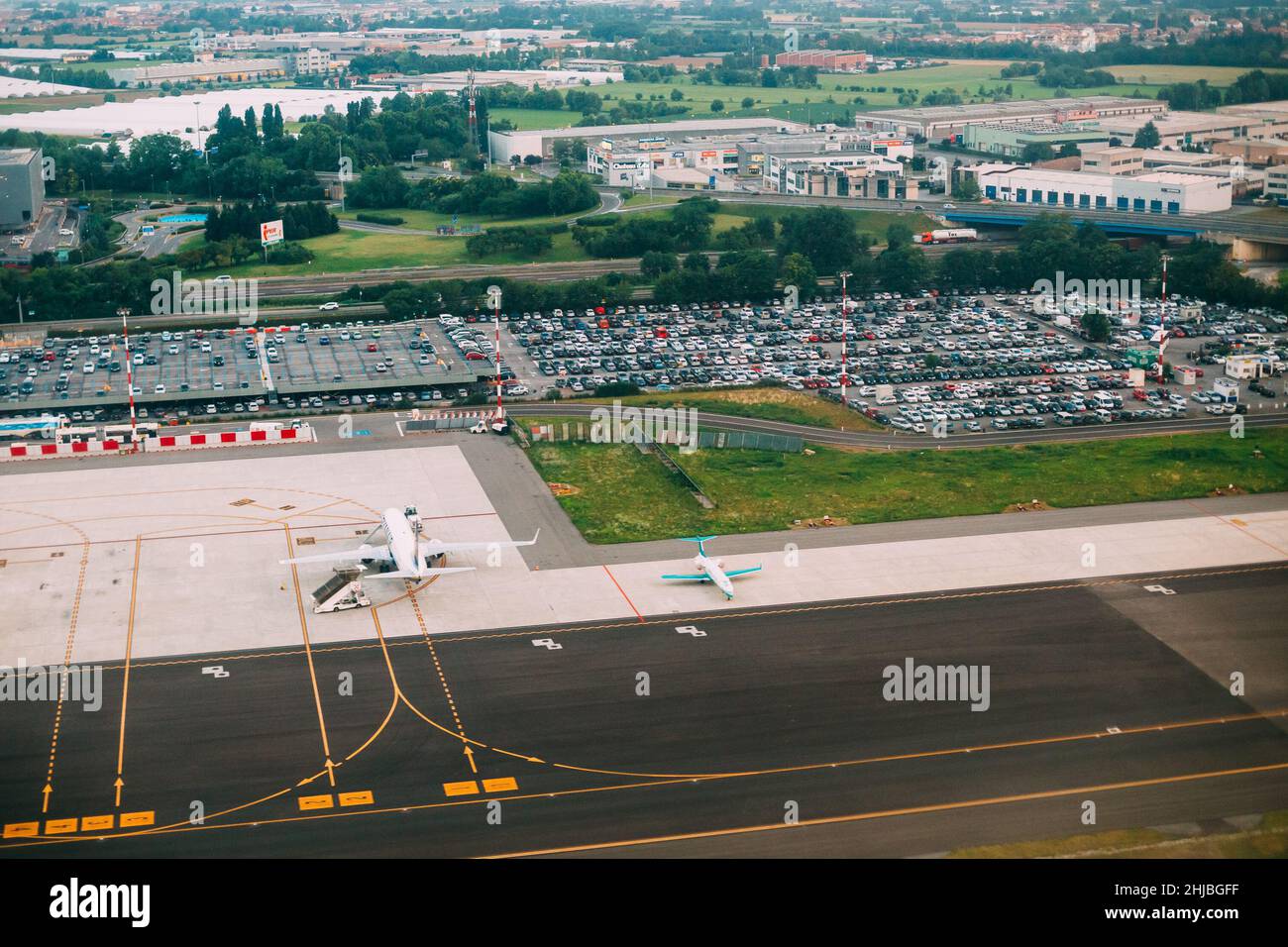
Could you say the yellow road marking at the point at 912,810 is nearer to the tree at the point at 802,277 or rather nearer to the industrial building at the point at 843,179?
the tree at the point at 802,277

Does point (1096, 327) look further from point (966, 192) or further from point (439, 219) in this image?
point (439, 219)

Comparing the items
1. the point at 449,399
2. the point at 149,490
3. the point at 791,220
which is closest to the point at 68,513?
the point at 149,490

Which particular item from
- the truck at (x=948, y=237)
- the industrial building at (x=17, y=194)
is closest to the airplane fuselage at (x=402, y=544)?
the truck at (x=948, y=237)

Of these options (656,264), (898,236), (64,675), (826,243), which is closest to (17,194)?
(656,264)

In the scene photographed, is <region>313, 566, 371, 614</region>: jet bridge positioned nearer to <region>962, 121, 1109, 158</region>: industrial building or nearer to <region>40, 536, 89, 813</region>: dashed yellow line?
<region>40, 536, 89, 813</region>: dashed yellow line

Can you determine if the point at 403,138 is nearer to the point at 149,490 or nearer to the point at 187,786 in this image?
the point at 149,490
